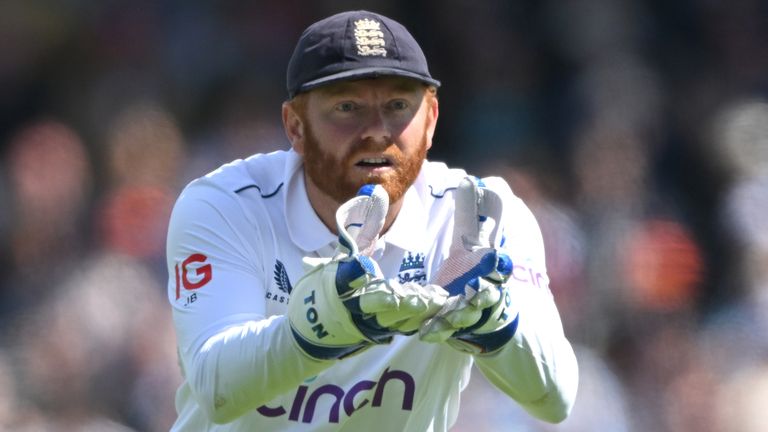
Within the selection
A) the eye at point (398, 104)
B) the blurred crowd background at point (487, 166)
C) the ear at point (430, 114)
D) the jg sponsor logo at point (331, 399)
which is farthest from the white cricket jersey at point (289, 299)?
the blurred crowd background at point (487, 166)

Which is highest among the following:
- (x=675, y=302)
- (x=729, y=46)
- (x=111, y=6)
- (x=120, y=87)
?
(x=729, y=46)

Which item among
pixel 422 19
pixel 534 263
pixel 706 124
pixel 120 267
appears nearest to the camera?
pixel 534 263

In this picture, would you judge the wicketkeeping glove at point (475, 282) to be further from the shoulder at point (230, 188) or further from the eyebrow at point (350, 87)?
the shoulder at point (230, 188)

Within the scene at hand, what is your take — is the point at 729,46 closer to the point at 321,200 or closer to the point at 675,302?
the point at 675,302

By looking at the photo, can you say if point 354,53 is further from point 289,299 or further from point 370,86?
point 289,299

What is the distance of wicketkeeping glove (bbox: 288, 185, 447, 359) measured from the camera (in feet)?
7.75

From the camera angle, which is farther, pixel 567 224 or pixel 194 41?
pixel 194 41

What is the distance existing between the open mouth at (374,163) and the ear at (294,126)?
0.22 meters

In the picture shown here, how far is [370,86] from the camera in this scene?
287 cm

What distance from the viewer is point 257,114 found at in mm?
5555

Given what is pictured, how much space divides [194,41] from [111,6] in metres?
0.42

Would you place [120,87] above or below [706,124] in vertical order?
below

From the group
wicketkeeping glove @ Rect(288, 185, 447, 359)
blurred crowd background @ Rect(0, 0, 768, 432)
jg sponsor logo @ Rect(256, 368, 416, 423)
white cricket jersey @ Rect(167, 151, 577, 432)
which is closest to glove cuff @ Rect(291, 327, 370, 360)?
wicketkeeping glove @ Rect(288, 185, 447, 359)

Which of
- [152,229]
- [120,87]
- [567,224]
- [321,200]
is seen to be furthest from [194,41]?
[321,200]
